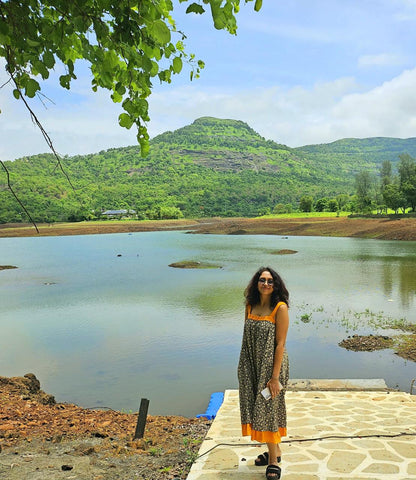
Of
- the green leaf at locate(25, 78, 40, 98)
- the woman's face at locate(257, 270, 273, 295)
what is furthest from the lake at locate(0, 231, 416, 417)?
the green leaf at locate(25, 78, 40, 98)

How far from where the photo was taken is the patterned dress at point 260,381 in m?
3.80

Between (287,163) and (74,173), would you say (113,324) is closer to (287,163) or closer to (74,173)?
(74,173)

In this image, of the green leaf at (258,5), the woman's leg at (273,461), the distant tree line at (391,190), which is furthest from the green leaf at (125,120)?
the distant tree line at (391,190)

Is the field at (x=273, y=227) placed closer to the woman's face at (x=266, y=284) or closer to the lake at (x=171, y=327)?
the lake at (x=171, y=327)

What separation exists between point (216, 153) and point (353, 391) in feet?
630

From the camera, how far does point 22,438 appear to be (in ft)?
18.8

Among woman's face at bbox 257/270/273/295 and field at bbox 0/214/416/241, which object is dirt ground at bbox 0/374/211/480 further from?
field at bbox 0/214/416/241

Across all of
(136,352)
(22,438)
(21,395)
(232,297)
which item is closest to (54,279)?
(232,297)

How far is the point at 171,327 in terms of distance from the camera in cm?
1550

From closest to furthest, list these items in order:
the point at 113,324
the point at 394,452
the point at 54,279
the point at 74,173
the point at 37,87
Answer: the point at 37,87 → the point at 394,452 → the point at 113,324 → the point at 54,279 → the point at 74,173

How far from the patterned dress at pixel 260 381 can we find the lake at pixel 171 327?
5093 millimetres

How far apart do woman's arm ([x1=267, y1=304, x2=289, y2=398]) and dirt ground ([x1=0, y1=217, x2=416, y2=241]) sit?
53411 millimetres

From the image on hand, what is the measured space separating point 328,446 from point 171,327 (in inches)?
448

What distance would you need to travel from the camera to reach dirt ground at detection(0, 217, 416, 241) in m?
58.2
